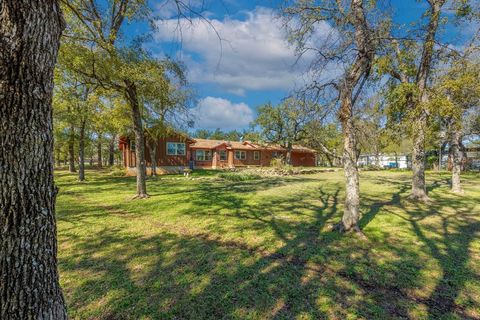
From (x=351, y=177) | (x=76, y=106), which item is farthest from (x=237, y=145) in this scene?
(x=351, y=177)

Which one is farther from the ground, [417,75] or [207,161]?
[417,75]

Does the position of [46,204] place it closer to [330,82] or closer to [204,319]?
[204,319]

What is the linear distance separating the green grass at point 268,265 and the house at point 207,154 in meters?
15.7

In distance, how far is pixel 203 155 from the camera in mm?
30750

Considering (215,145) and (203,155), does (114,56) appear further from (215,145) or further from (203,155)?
(215,145)

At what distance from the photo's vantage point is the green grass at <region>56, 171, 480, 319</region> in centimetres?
274

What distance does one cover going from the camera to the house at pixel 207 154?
2241 cm

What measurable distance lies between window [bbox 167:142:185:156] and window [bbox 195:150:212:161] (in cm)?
631

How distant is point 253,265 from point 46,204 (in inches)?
113

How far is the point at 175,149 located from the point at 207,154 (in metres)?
7.94

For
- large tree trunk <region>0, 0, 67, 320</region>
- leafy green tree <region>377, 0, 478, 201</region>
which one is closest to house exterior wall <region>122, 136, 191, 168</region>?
leafy green tree <region>377, 0, 478, 201</region>

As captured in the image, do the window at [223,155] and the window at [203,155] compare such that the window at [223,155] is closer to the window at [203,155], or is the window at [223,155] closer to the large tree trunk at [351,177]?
the window at [203,155]

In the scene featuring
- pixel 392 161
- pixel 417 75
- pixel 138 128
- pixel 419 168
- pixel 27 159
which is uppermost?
pixel 417 75

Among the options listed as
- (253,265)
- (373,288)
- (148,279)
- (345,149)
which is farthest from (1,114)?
(345,149)
